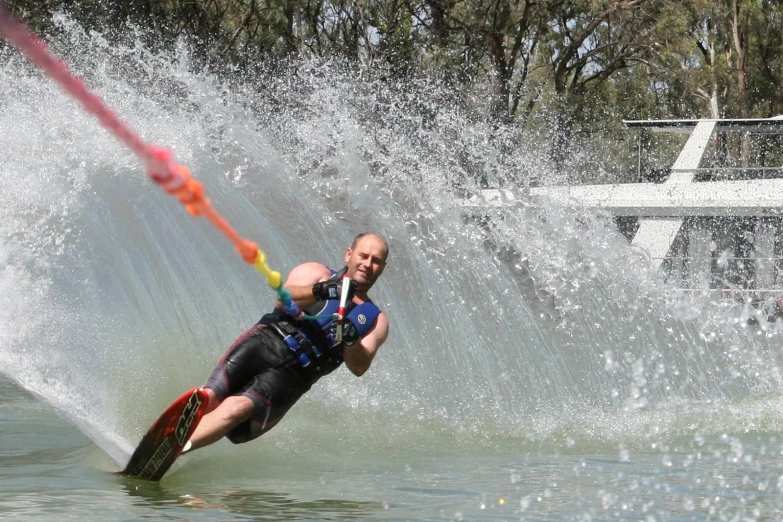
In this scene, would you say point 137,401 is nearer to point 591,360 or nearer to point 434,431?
point 434,431

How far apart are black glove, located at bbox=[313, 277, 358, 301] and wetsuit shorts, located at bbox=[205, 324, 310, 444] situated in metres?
0.39

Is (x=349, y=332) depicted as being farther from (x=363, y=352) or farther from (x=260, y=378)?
(x=260, y=378)

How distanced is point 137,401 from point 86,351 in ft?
1.29

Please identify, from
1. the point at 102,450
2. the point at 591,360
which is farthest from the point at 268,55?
the point at 102,450

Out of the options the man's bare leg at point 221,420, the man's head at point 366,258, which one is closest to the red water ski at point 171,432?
the man's bare leg at point 221,420

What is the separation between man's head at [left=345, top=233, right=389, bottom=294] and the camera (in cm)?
523

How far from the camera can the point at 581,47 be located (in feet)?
93.9

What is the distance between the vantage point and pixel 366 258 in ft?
17.2

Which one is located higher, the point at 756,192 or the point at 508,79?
the point at 508,79

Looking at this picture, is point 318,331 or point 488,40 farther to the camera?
point 488,40

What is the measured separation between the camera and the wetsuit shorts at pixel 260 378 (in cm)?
512

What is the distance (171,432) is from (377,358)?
2507 mm

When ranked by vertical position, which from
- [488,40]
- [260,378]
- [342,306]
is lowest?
[260,378]

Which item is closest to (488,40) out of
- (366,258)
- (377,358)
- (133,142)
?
(377,358)
